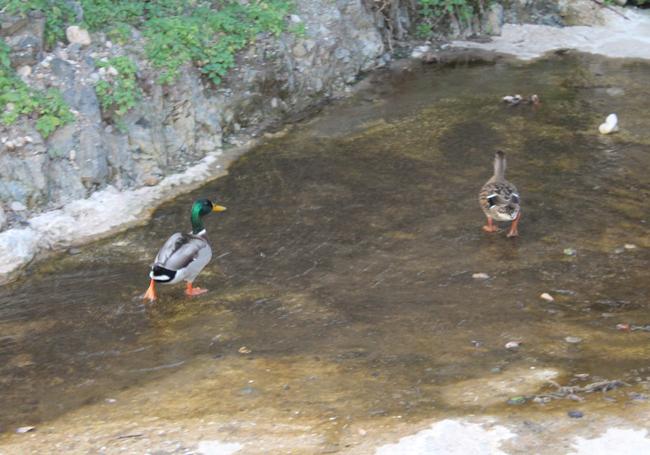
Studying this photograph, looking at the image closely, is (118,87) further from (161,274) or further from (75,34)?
(161,274)

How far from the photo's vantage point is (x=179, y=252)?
8.90m

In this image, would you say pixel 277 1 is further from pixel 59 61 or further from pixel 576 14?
pixel 576 14

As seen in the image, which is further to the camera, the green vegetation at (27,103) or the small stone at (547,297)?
the green vegetation at (27,103)

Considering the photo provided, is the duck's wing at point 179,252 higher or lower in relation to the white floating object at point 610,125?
higher

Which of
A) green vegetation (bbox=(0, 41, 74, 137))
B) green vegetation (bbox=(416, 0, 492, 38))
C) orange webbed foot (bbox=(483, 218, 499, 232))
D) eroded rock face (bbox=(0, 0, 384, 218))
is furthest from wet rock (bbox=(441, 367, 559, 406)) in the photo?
green vegetation (bbox=(416, 0, 492, 38))

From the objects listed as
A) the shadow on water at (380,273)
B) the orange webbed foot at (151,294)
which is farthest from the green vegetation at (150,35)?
the orange webbed foot at (151,294)

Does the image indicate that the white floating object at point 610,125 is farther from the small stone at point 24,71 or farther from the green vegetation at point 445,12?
the small stone at point 24,71

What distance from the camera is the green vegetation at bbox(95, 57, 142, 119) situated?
37.2 ft

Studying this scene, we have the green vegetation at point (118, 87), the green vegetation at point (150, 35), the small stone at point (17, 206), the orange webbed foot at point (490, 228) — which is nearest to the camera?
the orange webbed foot at point (490, 228)

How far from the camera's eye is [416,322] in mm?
8148

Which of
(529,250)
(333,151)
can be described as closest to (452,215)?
(529,250)

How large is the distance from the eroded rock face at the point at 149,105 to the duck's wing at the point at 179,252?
2.30m

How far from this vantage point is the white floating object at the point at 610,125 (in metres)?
12.0

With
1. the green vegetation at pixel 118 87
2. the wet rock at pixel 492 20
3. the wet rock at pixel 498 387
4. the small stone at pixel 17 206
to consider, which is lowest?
the wet rock at pixel 498 387
